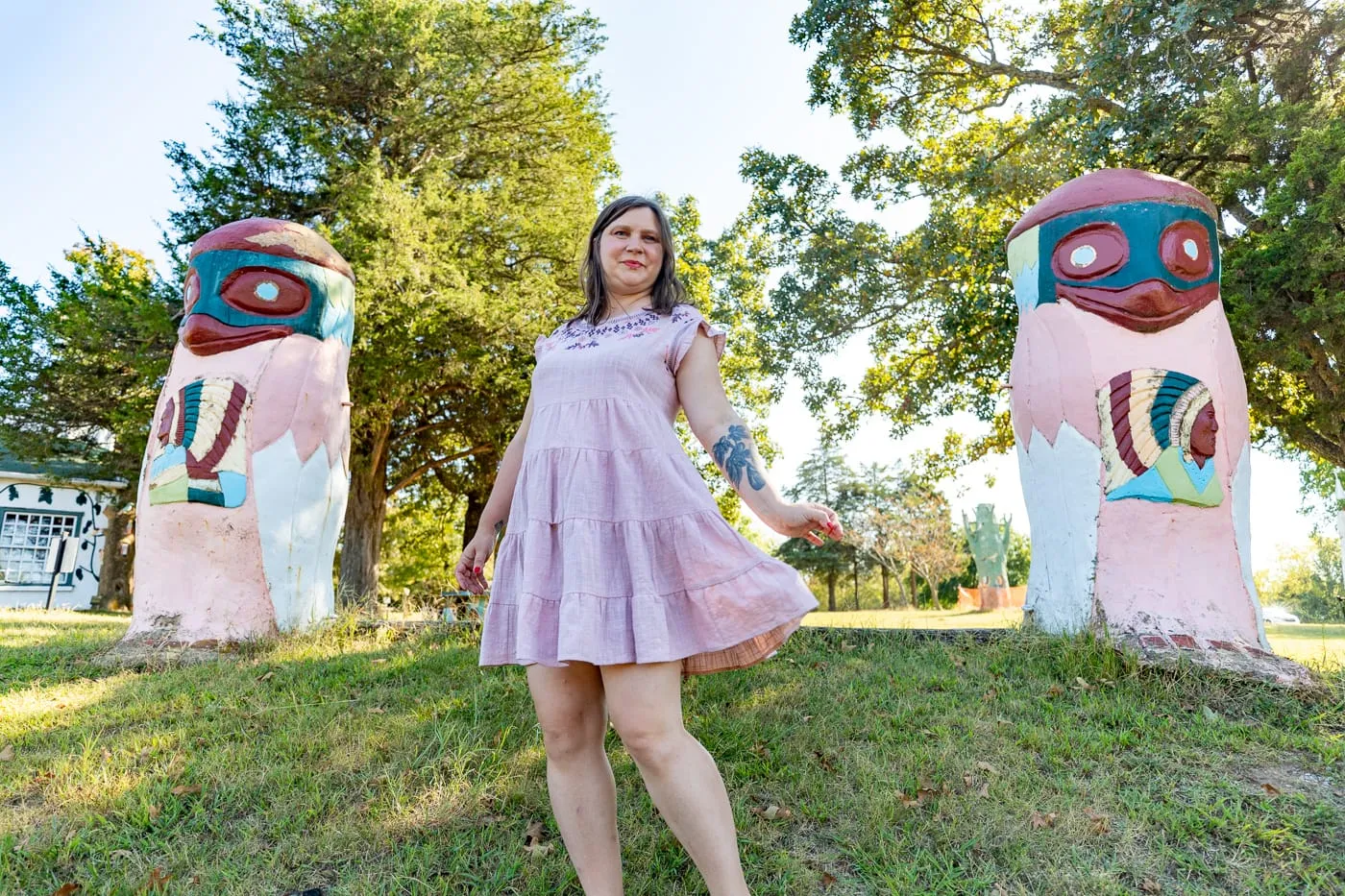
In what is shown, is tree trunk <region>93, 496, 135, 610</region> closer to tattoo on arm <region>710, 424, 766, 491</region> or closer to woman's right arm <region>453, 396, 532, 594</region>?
woman's right arm <region>453, 396, 532, 594</region>

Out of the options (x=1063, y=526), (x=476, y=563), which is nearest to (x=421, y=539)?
(x=1063, y=526)

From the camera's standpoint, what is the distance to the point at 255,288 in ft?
17.1

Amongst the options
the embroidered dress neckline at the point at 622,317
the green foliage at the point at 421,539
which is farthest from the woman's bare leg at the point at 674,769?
the green foliage at the point at 421,539

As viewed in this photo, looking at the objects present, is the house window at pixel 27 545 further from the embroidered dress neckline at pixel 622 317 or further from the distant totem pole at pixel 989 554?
the distant totem pole at pixel 989 554

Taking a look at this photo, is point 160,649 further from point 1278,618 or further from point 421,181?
point 1278,618

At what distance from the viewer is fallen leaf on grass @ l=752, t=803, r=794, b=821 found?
2678 millimetres

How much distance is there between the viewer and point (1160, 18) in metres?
6.66

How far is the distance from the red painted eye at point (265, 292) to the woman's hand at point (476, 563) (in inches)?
148

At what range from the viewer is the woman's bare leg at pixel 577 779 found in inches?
70.4

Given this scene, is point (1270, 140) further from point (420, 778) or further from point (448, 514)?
point (448, 514)

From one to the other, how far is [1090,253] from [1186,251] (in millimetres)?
498

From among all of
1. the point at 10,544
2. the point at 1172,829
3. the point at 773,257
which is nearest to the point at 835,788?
the point at 1172,829

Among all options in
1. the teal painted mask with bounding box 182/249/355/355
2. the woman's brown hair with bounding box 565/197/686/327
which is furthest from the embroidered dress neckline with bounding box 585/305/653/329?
the teal painted mask with bounding box 182/249/355/355

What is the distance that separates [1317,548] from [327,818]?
41781mm
